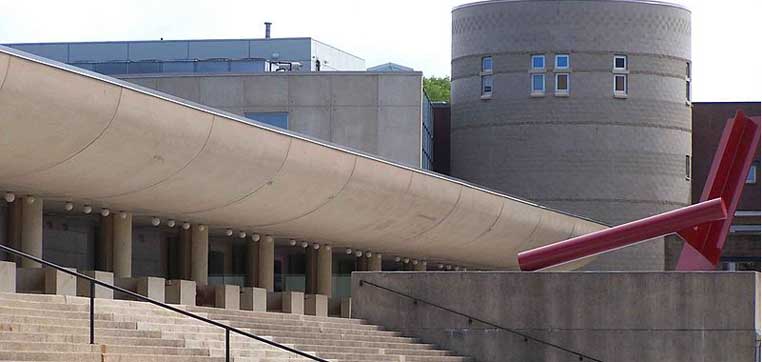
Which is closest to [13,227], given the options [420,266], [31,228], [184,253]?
[31,228]

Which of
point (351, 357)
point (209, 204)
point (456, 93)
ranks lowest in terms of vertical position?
point (351, 357)

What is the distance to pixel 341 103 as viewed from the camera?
5862 centimetres

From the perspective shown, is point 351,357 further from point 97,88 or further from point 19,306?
point 19,306

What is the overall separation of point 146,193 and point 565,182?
3007 centimetres

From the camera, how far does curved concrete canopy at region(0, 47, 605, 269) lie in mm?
28109

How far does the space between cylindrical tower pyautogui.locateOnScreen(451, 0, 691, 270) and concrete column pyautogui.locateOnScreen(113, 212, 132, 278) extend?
88.5 feet

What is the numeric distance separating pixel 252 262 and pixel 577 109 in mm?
21144

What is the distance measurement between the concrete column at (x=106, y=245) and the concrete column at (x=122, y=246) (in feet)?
0.32

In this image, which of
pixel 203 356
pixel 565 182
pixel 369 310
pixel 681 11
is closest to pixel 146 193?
pixel 369 310

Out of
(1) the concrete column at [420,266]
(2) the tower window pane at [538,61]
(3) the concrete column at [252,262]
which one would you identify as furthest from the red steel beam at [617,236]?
(2) the tower window pane at [538,61]

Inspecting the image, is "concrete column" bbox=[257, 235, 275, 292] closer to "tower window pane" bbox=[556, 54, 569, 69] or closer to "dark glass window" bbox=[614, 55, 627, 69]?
"tower window pane" bbox=[556, 54, 569, 69]

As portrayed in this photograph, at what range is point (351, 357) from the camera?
2912 cm

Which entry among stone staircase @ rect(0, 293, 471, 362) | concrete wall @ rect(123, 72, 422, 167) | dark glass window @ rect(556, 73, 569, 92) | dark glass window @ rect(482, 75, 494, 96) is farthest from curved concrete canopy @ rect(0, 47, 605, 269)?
dark glass window @ rect(482, 75, 494, 96)

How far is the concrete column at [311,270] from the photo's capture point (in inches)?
1857
